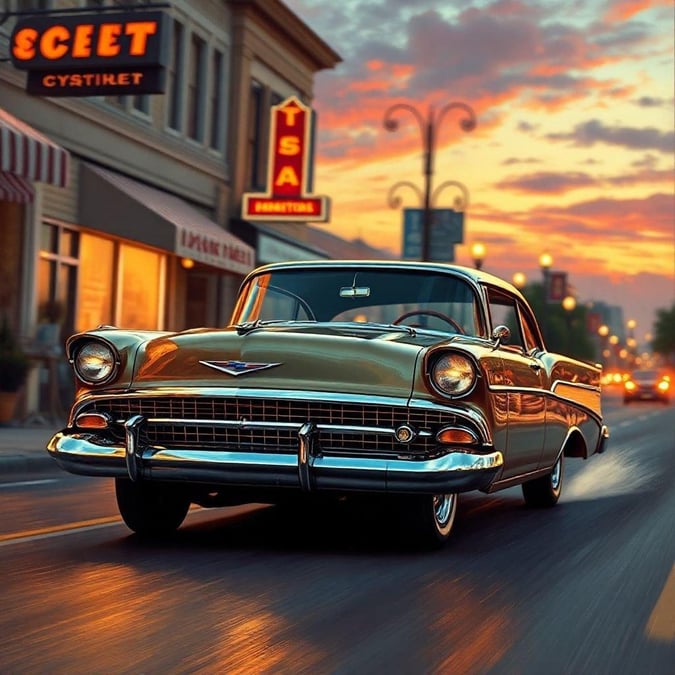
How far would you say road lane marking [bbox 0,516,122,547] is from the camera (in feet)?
25.5

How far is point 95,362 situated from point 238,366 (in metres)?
0.89

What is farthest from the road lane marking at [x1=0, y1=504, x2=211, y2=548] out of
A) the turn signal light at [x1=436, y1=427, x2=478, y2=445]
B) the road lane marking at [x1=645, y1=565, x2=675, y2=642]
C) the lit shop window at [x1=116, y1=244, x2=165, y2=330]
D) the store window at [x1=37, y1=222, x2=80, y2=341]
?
the lit shop window at [x1=116, y1=244, x2=165, y2=330]

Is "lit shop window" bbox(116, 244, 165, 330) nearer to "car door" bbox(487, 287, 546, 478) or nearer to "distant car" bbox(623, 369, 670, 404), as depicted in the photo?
"car door" bbox(487, 287, 546, 478)

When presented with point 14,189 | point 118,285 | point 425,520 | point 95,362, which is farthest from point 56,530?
point 118,285

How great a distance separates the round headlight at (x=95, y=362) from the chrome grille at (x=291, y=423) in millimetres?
465

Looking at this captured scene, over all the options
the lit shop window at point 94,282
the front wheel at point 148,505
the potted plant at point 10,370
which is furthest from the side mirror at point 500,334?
the lit shop window at point 94,282

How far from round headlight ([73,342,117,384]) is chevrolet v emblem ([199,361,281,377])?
0.64m

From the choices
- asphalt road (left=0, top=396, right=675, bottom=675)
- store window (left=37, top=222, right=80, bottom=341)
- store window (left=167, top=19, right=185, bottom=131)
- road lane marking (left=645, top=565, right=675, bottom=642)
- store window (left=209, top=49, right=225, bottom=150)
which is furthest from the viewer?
store window (left=209, top=49, right=225, bottom=150)

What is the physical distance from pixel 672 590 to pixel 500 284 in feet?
10.6

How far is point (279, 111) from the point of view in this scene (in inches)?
1262

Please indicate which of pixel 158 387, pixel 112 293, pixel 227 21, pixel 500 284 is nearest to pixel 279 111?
pixel 227 21

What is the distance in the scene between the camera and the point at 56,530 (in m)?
8.28

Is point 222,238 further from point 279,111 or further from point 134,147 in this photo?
point 279,111

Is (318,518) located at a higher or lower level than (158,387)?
lower
